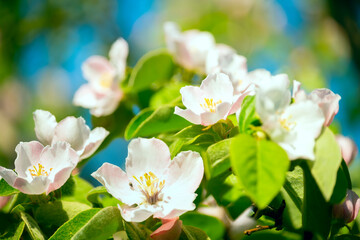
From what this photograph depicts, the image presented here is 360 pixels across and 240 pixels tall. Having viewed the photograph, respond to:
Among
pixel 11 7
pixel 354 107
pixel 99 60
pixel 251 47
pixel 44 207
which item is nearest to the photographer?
pixel 44 207

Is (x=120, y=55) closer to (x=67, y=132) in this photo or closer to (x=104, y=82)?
(x=104, y=82)

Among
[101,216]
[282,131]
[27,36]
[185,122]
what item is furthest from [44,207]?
[27,36]

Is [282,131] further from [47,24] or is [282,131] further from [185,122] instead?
[47,24]

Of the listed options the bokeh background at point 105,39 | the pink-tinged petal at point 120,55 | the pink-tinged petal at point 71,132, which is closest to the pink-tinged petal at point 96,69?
the pink-tinged petal at point 120,55

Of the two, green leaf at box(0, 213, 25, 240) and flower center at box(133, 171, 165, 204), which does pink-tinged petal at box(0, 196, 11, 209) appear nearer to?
green leaf at box(0, 213, 25, 240)

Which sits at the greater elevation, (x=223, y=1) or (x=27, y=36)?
(x=223, y=1)

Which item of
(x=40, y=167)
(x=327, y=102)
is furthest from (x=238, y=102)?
(x=40, y=167)

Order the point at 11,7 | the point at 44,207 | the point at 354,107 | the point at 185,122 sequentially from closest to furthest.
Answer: the point at 44,207, the point at 185,122, the point at 354,107, the point at 11,7
